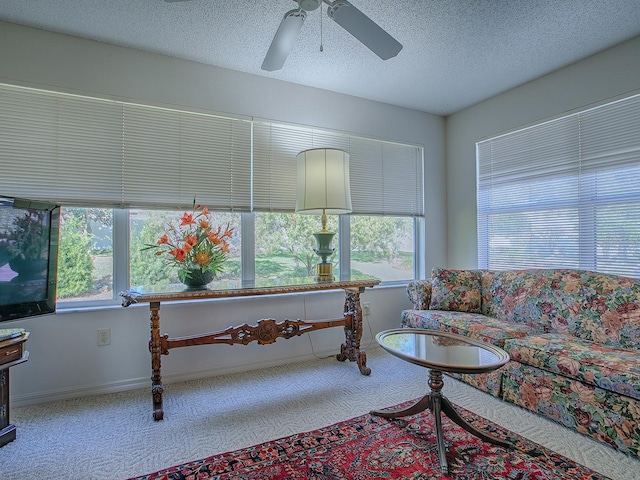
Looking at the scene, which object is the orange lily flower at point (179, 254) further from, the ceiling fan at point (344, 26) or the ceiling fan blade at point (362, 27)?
the ceiling fan blade at point (362, 27)

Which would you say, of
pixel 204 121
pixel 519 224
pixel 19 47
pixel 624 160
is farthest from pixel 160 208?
pixel 624 160

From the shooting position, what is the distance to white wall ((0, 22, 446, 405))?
238 cm

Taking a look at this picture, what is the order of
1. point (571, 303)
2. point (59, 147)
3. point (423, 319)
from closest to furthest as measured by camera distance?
point (59, 147), point (571, 303), point (423, 319)

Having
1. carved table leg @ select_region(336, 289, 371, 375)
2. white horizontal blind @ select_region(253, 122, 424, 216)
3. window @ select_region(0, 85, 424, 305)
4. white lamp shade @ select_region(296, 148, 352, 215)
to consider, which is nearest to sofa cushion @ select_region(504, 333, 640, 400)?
carved table leg @ select_region(336, 289, 371, 375)

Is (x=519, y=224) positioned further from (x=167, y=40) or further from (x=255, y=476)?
(x=167, y=40)

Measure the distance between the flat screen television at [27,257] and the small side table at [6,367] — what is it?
6.0 inches

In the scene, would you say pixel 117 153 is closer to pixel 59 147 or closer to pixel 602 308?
pixel 59 147

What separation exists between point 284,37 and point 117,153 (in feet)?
5.35

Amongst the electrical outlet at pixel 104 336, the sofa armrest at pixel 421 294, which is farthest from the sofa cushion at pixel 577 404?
the electrical outlet at pixel 104 336

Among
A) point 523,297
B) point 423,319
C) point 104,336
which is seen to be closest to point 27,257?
point 104,336

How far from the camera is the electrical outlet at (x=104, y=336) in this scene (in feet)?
8.29

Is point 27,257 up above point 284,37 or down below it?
below

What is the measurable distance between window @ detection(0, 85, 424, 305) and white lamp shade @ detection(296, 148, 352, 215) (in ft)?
A: 1.95

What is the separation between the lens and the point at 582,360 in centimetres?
195
